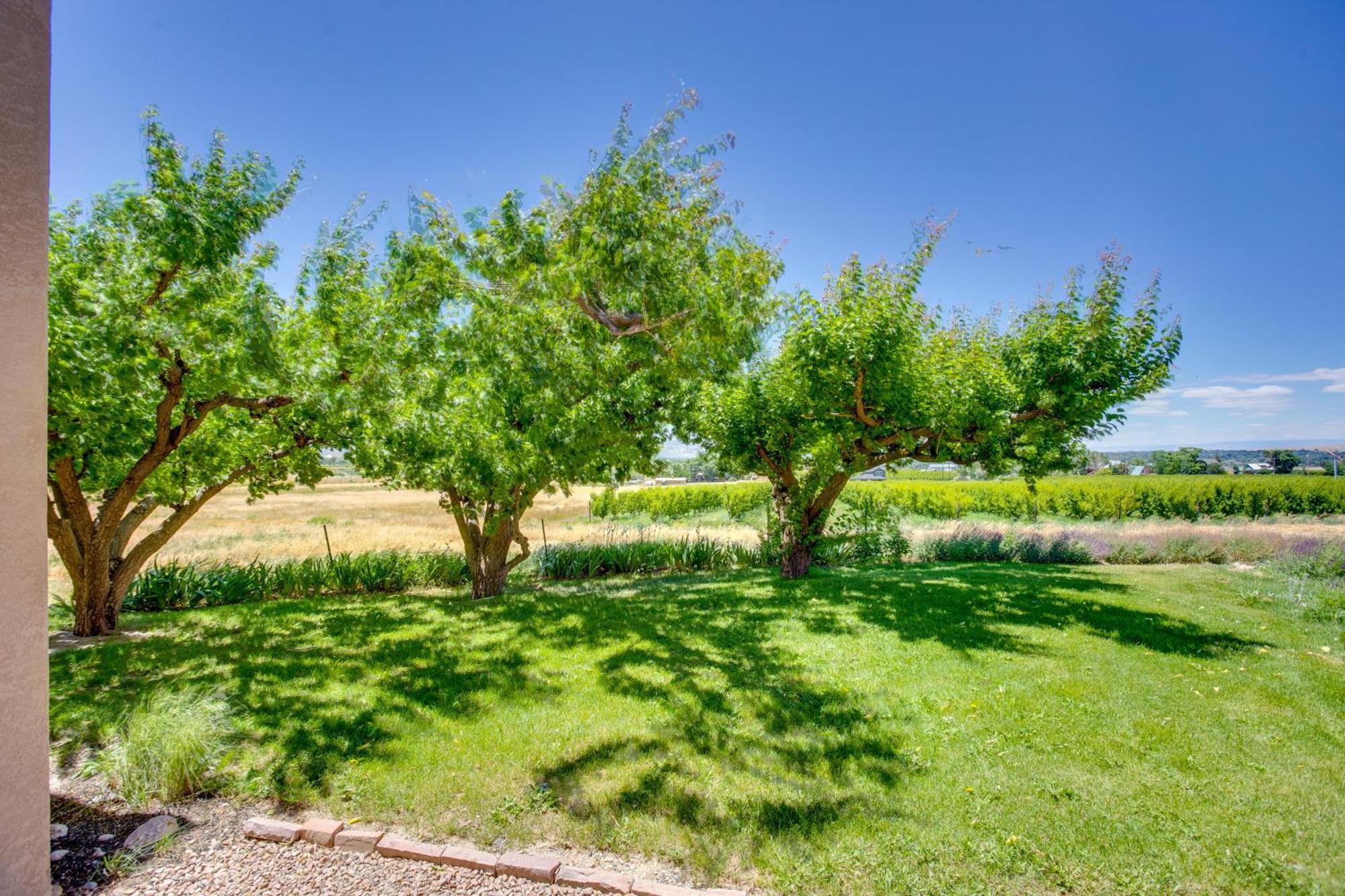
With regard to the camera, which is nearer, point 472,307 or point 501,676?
point 501,676

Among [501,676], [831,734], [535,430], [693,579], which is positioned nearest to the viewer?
[831,734]

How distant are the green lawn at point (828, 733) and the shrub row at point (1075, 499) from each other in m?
12.3

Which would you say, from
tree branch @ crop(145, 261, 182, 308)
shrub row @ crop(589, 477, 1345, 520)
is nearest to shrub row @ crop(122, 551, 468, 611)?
tree branch @ crop(145, 261, 182, 308)

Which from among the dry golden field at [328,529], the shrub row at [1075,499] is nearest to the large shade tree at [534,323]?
the dry golden field at [328,529]

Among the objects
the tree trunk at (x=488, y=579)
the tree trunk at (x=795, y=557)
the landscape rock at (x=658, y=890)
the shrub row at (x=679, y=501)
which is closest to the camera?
the landscape rock at (x=658, y=890)

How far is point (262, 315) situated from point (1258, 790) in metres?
Answer: 9.47

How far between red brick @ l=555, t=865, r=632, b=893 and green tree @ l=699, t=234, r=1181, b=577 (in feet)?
24.8

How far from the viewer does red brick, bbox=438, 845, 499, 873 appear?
2844 mm

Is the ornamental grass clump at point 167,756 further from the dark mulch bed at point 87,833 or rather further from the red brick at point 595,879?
the red brick at point 595,879

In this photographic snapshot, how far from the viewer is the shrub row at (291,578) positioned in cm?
1019

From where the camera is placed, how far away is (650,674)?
5707 mm

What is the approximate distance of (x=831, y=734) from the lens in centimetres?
429

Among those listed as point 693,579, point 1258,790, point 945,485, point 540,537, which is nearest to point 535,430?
point 693,579

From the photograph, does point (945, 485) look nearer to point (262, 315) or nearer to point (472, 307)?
point (472, 307)
